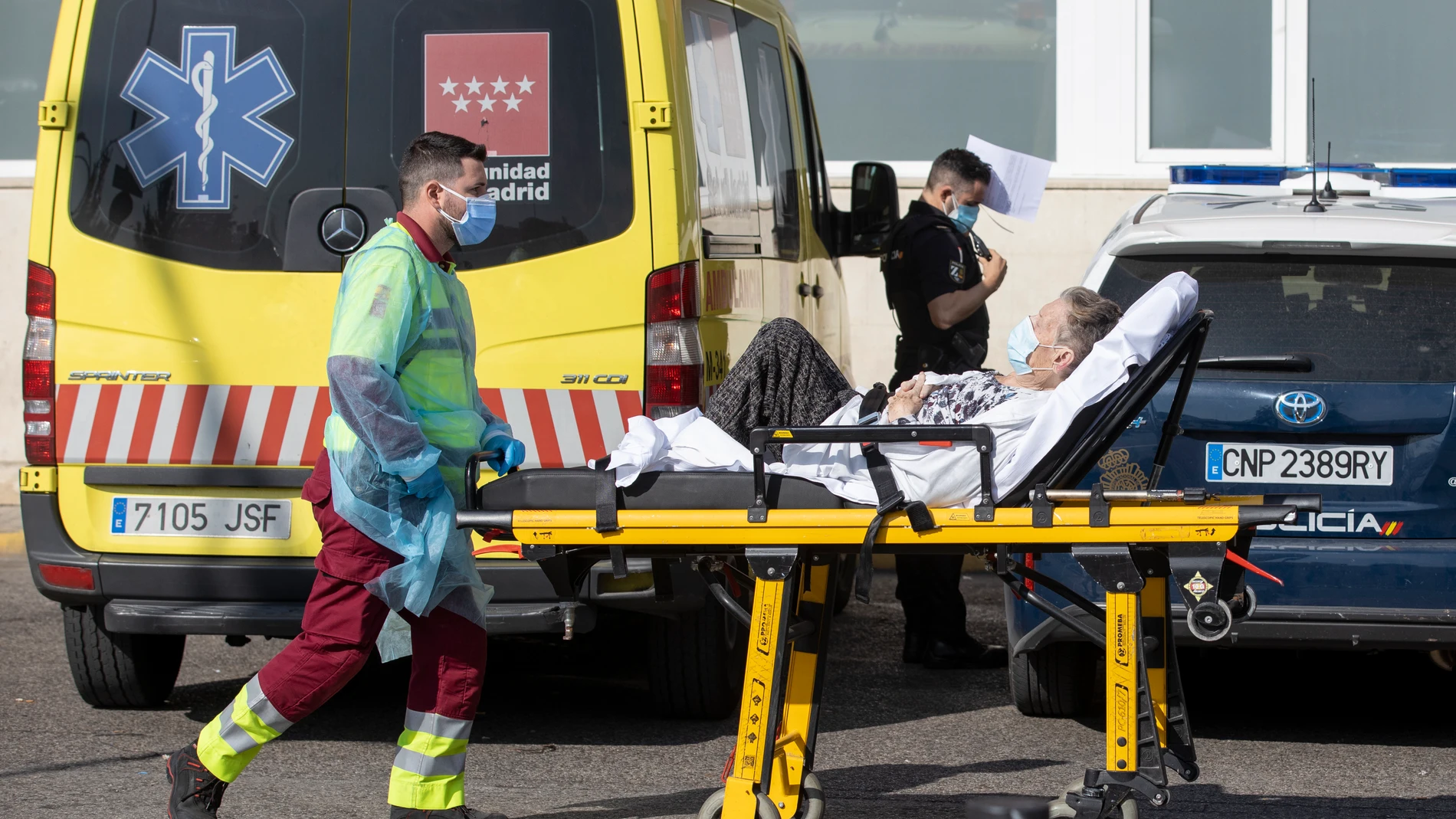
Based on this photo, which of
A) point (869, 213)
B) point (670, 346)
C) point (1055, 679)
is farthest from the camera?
point (869, 213)

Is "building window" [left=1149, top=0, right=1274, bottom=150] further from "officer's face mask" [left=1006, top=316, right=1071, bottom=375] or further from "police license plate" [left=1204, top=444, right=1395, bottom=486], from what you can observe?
"officer's face mask" [left=1006, top=316, right=1071, bottom=375]

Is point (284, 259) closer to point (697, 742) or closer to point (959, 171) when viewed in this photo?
point (697, 742)

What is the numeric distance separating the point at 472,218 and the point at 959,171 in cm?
279

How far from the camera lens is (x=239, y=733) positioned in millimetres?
3750

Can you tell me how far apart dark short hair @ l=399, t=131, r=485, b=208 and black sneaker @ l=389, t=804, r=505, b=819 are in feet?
4.69

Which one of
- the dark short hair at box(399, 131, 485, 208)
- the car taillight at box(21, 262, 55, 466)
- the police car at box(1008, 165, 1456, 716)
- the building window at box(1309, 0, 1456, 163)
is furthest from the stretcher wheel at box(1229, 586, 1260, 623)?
the building window at box(1309, 0, 1456, 163)

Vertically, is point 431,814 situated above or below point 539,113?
below

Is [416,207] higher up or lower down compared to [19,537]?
higher up

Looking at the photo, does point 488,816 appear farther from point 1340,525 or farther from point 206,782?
point 1340,525

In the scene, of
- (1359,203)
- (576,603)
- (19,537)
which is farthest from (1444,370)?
(19,537)

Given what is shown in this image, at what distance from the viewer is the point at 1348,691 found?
221 inches

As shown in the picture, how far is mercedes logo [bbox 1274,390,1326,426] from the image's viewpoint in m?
4.44

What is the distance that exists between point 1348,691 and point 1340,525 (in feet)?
4.69

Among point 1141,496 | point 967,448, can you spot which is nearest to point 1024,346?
point 967,448
